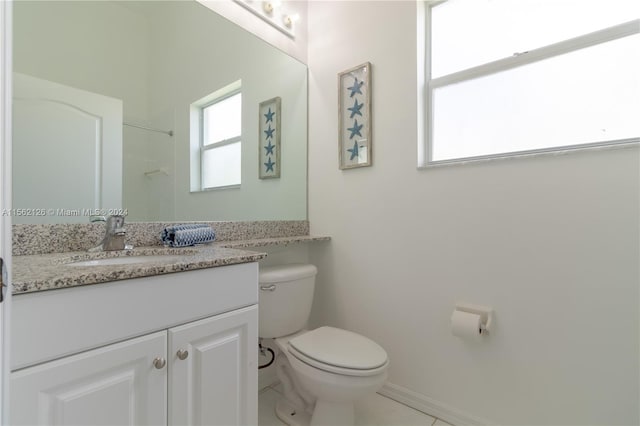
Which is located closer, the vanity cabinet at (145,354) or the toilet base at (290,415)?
the vanity cabinet at (145,354)

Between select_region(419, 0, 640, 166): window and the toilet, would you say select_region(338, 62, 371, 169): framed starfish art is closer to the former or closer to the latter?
select_region(419, 0, 640, 166): window

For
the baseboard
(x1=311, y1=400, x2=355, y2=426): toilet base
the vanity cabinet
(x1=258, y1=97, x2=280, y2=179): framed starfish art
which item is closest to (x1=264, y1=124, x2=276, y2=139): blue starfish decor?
(x1=258, y1=97, x2=280, y2=179): framed starfish art

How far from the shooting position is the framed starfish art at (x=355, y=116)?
1.71 metres

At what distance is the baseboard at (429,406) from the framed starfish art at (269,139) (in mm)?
1444

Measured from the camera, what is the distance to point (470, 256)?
1.38 meters

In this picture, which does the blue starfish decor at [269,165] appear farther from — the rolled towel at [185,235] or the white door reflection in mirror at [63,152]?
the white door reflection in mirror at [63,152]

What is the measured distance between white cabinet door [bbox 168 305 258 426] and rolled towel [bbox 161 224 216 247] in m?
0.46

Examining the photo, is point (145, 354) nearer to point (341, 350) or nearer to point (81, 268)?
point (81, 268)

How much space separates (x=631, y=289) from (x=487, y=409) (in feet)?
2.51

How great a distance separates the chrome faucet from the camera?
1141 mm

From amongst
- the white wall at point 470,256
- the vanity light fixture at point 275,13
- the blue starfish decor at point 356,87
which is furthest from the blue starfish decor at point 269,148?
the vanity light fixture at point 275,13

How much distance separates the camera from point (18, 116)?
1.07 m

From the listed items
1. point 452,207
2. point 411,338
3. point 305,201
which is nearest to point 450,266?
point 452,207

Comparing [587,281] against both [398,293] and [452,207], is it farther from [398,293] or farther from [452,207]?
[398,293]
